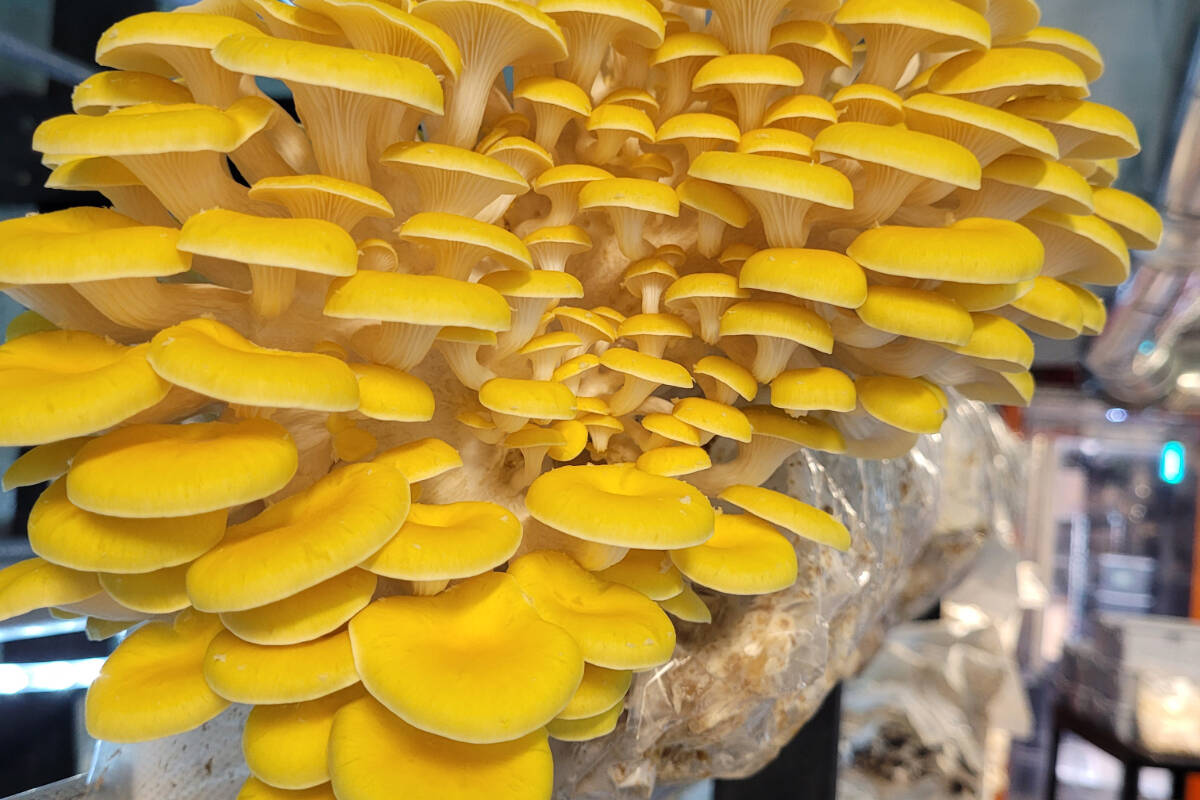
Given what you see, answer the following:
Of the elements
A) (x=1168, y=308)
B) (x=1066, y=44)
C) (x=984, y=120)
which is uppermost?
(x=1168, y=308)

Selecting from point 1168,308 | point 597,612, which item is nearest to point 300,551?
point 597,612

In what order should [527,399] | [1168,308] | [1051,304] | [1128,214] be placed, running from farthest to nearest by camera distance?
[1168,308] < [1128,214] < [1051,304] < [527,399]

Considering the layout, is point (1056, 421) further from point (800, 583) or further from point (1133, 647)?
point (800, 583)

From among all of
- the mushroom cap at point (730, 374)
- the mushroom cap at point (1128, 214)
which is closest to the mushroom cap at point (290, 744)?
the mushroom cap at point (730, 374)

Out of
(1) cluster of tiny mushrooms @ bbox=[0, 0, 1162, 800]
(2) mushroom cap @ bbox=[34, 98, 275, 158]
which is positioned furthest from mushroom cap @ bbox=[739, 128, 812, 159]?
(2) mushroom cap @ bbox=[34, 98, 275, 158]

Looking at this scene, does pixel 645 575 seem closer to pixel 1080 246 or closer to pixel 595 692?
pixel 595 692

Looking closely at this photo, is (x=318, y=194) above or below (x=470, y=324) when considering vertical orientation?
above

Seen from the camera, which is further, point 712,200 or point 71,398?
point 712,200
